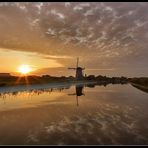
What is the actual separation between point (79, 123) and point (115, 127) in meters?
2.28

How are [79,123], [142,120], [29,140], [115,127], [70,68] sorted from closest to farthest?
[29,140]
[115,127]
[79,123]
[142,120]
[70,68]

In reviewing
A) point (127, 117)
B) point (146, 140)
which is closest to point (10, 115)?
point (127, 117)

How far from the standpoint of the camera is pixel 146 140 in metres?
10.8

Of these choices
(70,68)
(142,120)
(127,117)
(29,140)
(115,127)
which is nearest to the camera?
(29,140)

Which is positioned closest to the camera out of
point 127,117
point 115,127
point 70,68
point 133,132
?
point 133,132

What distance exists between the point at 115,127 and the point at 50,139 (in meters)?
4.41

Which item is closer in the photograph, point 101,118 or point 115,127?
point 115,127

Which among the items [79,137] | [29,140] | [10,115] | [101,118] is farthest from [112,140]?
[10,115]

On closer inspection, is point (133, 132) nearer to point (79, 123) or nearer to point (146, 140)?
point (146, 140)

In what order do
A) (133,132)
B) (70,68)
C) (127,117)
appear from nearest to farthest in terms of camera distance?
(133,132), (127,117), (70,68)

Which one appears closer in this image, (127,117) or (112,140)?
(112,140)

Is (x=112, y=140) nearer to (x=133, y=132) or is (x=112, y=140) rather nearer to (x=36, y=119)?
(x=133, y=132)

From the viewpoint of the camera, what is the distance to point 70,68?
93.9 m

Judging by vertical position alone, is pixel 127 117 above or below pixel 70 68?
below
